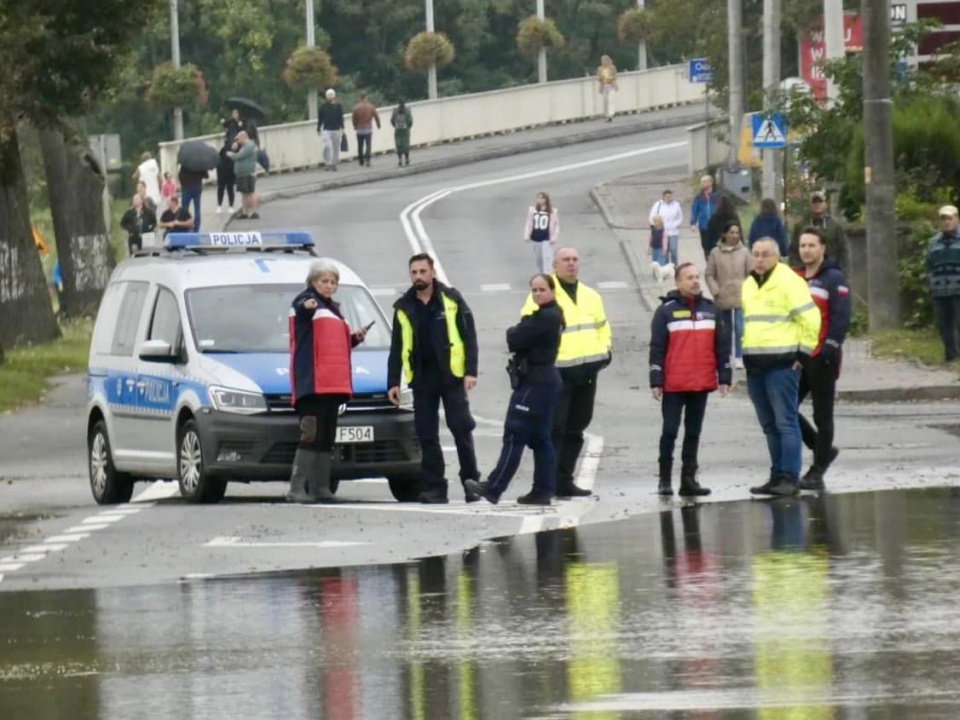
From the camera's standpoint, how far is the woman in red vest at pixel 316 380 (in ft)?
53.9

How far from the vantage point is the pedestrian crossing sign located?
3756cm

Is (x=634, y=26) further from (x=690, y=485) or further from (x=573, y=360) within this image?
(x=690, y=485)

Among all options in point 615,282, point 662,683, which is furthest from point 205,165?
point 662,683

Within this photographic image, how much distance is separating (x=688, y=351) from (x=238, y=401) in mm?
2987

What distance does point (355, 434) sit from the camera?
17.0 m

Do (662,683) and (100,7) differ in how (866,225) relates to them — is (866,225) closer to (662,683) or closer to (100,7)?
(100,7)

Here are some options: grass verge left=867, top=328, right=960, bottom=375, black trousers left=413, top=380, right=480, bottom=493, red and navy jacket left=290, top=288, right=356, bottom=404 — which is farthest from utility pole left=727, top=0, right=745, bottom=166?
red and navy jacket left=290, top=288, right=356, bottom=404

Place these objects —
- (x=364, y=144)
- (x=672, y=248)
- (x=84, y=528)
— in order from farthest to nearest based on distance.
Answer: (x=364, y=144), (x=672, y=248), (x=84, y=528)

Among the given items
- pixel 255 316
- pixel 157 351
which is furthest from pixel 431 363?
pixel 157 351

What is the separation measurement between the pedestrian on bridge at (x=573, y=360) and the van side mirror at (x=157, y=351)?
273 centimetres

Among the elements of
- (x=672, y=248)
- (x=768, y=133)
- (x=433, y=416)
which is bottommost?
(x=433, y=416)

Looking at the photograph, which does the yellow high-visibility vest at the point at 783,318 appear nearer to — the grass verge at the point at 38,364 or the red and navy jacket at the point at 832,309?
the red and navy jacket at the point at 832,309

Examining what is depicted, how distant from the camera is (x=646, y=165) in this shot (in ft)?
197

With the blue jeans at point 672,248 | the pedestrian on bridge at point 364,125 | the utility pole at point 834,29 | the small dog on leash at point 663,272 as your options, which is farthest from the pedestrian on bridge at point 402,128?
the utility pole at point 834,29
